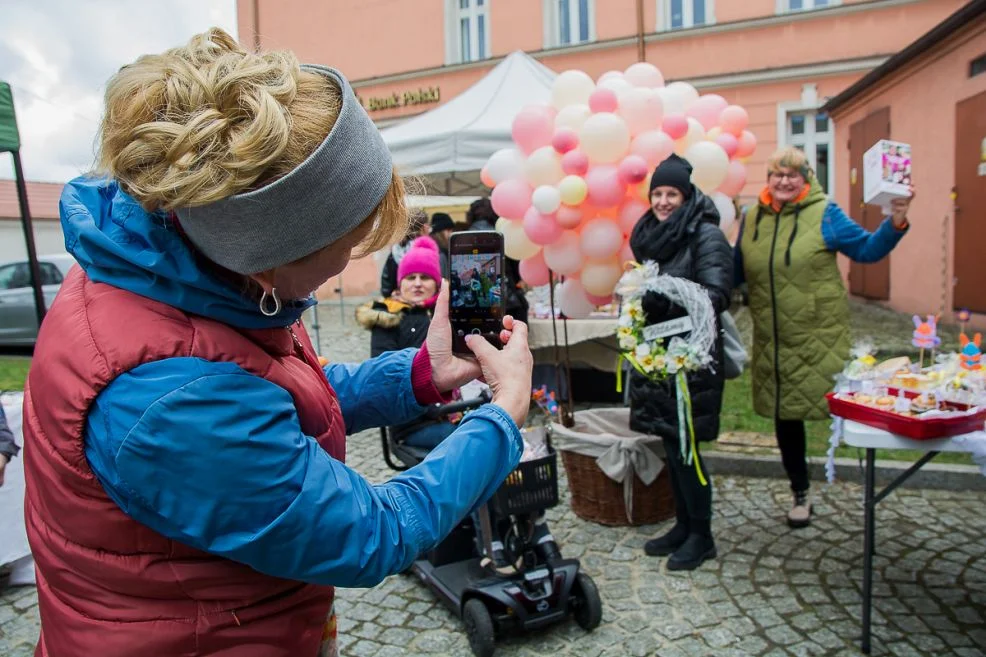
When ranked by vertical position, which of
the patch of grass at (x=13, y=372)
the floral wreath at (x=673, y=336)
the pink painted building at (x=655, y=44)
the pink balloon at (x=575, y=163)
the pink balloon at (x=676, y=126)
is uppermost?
the pink painted building at (x=655, y=44)

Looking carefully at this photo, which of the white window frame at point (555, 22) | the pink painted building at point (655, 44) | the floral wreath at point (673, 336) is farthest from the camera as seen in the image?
the white window frame at point (555, 22)

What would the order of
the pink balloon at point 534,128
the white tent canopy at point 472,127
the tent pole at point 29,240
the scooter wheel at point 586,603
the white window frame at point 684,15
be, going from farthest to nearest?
the white window frame at point 684,15 → the white tent canopy at point 472,127 → the tent pole at point 29,240 → the pink balloon at point 534,128 → the scooter wheel at point 586,603

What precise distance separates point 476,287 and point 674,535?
2566mm

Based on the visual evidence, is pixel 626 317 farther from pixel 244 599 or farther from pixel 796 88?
pixel 796 88

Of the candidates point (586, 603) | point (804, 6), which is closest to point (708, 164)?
point (586, 603)

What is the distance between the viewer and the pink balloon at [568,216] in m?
3.69

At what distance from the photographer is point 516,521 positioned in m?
3.12

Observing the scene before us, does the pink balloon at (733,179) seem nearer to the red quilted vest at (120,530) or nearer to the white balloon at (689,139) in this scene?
the white balloon at (689,139)

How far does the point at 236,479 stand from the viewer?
862 mm

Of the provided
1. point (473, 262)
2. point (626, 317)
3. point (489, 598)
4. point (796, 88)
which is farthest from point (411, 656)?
point (796, 88)

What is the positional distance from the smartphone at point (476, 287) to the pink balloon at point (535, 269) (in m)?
2.51

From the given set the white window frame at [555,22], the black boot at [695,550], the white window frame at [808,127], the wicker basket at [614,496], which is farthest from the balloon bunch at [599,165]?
the white window frame at [555,22]

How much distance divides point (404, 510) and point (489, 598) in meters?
2.02

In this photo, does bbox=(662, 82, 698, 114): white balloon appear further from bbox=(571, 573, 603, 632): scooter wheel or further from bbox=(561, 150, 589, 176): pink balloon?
bbox=(571, 573, 603, 632): scooter wheel
